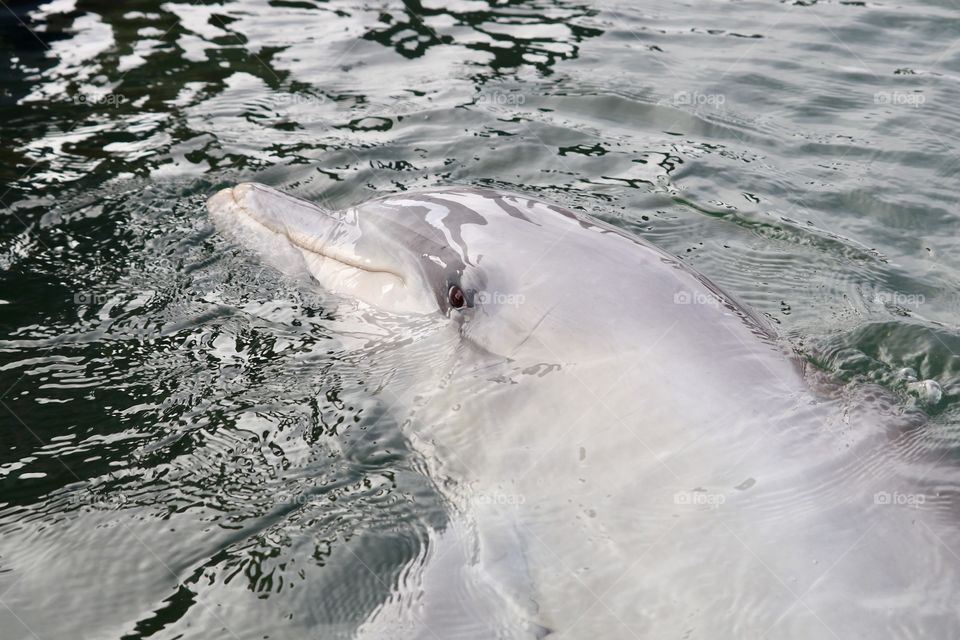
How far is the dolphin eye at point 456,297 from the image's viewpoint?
14.8 feet

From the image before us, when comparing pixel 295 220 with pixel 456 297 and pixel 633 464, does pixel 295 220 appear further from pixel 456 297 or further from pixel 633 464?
pixel 633 464

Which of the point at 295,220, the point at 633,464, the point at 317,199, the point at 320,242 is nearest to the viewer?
the point at 633,464

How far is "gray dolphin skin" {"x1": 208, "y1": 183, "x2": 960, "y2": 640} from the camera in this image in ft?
11.1

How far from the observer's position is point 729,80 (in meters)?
9.87

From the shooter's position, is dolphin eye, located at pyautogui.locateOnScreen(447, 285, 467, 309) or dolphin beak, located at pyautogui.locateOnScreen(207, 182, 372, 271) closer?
dolphin eye, located at pyautogui.locateOnScreen(447, 285, 467, 309)

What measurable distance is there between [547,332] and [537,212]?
737 millimetres

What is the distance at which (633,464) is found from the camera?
375 cm

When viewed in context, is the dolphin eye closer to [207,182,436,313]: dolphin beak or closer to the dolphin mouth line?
Answer: [207,182,436,313]: dolphin beak

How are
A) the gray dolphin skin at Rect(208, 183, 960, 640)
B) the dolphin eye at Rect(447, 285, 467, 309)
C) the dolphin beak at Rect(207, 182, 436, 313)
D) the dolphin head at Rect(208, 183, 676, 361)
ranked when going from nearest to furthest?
1. the gray dolphin skin at Rect(208, 183, 960, 640)
2. the dolphin head at Rect(208, 183, 676, 361)
3. the dolphin eye at Rect(447, 285, 467, 309)
4. the dolphin beak at Rect(207, 182, 436, 313)

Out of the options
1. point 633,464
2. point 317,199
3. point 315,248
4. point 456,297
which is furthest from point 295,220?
point 633,464

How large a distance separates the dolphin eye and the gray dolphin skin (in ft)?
0.05

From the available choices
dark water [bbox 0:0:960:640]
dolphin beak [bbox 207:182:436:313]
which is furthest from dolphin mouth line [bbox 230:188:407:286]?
dark water [bbox 0:0:960:640]

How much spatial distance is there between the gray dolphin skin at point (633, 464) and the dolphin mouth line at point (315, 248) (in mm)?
445

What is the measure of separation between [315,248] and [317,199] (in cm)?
229
